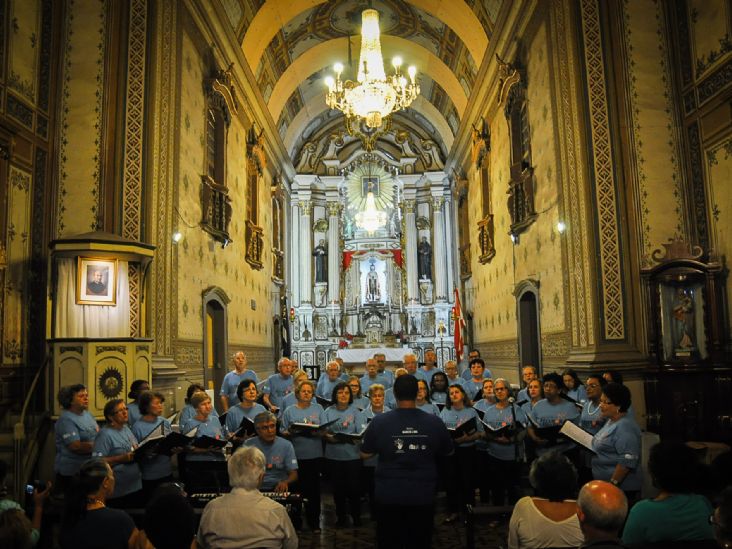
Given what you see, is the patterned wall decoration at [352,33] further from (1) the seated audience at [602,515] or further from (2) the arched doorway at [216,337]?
(1) the seated audience at [602,515]

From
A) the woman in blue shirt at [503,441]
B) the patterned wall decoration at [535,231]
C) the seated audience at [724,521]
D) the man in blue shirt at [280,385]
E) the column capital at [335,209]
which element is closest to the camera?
the seated audience at [724,521]

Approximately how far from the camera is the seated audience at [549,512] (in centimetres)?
350

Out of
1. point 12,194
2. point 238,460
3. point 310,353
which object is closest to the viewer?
point 238,460

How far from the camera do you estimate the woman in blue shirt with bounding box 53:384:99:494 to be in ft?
20.5

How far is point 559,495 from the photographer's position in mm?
3596

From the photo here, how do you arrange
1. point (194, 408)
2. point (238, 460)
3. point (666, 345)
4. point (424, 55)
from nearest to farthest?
point (238, 460) < point (194, 408) < point (666, 345) < point (424, 55)

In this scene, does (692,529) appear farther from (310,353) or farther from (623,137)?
(310,353)

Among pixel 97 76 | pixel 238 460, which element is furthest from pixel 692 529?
pixel 97 76

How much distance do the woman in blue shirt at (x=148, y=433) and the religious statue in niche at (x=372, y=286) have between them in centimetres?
2178

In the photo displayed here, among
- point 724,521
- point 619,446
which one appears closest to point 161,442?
point 619,446

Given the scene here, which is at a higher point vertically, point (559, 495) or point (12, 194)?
point (12, 194)

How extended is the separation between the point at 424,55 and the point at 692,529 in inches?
834

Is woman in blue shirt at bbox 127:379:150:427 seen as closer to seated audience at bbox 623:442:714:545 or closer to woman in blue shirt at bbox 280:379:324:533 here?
woman in blue shirt at bbox 280:379:324:533

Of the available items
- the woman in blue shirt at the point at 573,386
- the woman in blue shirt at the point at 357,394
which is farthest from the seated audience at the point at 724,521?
the woman in blue shirt at the point at 357,394
